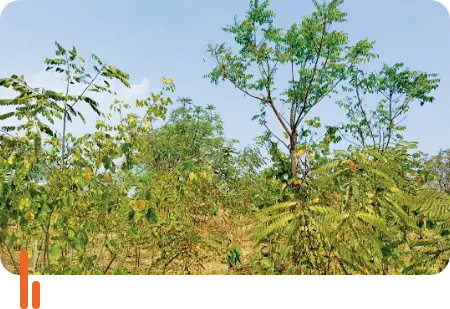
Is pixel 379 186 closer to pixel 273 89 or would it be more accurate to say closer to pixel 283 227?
pixel 283 227

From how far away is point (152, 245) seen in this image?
3.68m

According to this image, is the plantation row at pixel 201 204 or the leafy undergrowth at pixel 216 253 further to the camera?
the leafy undergrowth at pixel 216 253
